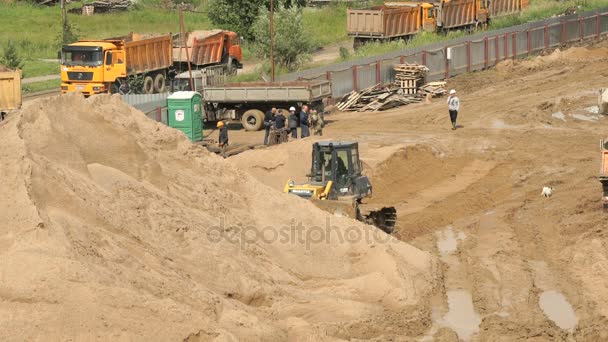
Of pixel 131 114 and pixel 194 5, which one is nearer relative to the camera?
pixel 131 114

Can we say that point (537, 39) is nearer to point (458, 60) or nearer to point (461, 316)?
point (458, 60)

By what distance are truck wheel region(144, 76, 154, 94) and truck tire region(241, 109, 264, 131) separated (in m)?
9.29

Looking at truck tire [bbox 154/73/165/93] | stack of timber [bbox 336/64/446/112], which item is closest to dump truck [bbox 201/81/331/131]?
stack of timber [bbox 336/64/446/112]

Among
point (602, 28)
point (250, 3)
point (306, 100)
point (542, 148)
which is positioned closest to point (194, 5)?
point (250, 3)

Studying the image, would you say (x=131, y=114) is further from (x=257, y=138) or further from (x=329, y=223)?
(x=257, y=138)

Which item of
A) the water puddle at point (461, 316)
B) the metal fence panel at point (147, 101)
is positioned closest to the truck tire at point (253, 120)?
the metal fence panel at point (147, 101)

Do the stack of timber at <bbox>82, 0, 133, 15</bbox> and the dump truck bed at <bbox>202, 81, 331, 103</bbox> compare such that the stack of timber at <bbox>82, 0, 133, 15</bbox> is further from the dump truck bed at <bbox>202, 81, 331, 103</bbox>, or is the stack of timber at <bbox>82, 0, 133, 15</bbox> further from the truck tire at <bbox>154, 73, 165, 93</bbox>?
the dump truck bed at <bbox>202, 81, 331, 103</bbox>

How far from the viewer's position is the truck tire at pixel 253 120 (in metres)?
36.3

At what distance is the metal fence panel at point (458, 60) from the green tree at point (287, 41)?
7403 mm

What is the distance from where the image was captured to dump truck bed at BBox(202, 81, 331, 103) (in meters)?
35.5

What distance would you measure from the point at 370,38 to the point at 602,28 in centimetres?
1137

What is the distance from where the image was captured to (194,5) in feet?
247

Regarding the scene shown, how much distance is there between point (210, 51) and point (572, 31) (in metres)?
17.2

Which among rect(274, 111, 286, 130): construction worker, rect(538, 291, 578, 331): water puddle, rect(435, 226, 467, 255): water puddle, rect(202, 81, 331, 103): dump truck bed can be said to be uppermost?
rect(202, 81, 331, 103): dump truck bed
